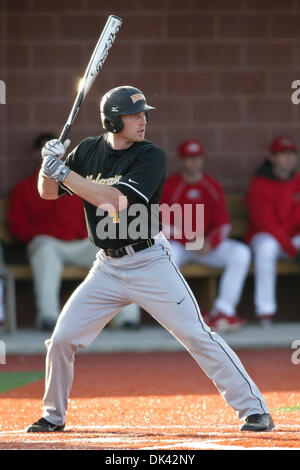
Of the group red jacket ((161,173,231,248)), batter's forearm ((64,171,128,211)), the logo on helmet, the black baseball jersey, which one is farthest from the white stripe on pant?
red jacket ((161,173,231,248))

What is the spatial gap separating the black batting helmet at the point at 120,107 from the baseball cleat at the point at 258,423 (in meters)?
1.56

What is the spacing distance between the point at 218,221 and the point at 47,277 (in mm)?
1583

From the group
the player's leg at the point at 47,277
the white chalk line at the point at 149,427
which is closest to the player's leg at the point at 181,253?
the player's leg at the point at 47,277

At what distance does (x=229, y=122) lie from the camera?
9789 millimetres

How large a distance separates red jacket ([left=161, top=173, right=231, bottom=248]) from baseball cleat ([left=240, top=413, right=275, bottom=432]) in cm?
406

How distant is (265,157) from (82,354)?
2.84m

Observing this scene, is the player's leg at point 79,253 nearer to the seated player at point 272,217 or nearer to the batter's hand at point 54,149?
the seated player at point 272,217

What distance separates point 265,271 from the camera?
29.3 feet

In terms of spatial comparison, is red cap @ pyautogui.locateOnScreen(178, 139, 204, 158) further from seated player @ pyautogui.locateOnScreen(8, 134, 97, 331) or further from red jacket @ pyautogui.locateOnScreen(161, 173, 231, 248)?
seated player @ pyautogui.locateOnScreen(8, 134, 97, 331)

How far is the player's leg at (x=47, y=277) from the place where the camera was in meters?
8.75

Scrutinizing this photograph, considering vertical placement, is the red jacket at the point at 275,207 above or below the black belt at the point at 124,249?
below

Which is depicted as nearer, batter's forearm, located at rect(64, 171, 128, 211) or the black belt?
batter's forearm, located at rect(64, 171, 128, 211)

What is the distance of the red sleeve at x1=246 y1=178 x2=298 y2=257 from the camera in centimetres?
904

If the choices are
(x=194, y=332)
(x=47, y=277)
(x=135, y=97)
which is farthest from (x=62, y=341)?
(x=47, y=277)
